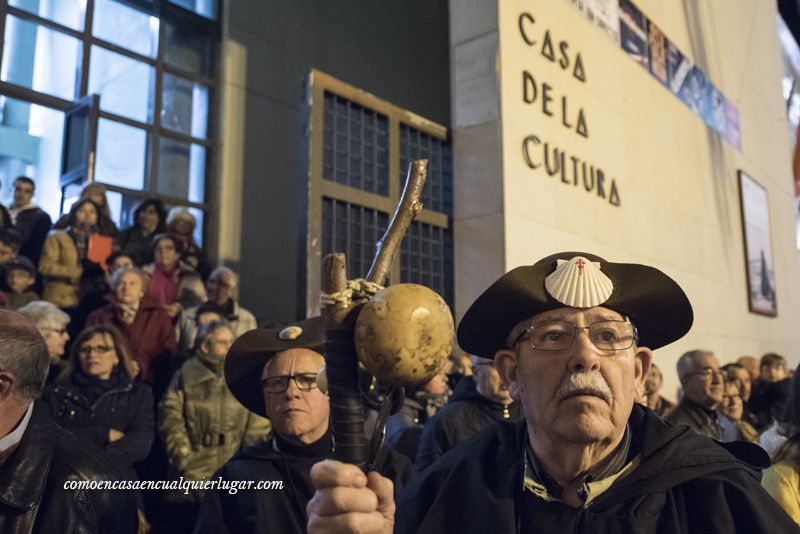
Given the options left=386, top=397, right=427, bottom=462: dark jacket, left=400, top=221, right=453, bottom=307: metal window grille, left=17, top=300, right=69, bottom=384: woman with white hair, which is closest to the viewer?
left=17, top=300, right=69, bottom=384: woman with white hair

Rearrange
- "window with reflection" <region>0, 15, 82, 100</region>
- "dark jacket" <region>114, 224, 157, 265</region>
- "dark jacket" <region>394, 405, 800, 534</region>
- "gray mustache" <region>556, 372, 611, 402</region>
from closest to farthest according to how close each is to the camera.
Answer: "dark jacket" <region>394, 405, 800, 534</region>, "gray mustache" <region>556, 372, 611, 402</region>, "dark jacket" <region>114, 224, 157, 265</region>, "window with reflection" <region>0, 15, 82, 100</region>

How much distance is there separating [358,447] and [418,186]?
39 centimetres

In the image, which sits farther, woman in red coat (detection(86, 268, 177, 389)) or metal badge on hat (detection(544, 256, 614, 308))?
woman in red coat (detection(86, 268, 177, 389))

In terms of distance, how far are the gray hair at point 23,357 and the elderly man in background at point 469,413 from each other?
1.81m

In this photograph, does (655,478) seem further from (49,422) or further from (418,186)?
(49,422)

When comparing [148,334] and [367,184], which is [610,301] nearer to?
[148,334]

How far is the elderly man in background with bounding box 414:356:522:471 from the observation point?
321 centimetres

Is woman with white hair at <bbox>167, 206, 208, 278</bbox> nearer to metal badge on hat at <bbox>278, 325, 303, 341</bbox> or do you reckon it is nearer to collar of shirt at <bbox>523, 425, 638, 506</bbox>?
metal badge on hat at <bbox>278, 325, 303, 341</bbox>

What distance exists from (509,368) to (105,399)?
8.08ft

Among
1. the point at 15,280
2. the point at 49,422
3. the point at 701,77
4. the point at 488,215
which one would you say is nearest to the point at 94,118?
the point at 15,280

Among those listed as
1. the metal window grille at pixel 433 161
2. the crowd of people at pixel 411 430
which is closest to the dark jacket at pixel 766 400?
the crowd of people at pixel 411 430

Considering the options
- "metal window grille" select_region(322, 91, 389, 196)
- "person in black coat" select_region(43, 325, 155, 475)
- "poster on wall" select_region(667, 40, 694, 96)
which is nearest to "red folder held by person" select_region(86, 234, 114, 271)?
"person in black coat" select_region(43, 325, 155, 475)

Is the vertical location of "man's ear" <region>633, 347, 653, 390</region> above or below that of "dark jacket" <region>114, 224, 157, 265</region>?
below

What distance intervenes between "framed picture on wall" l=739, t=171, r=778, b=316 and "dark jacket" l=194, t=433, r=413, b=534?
34.4 feet
